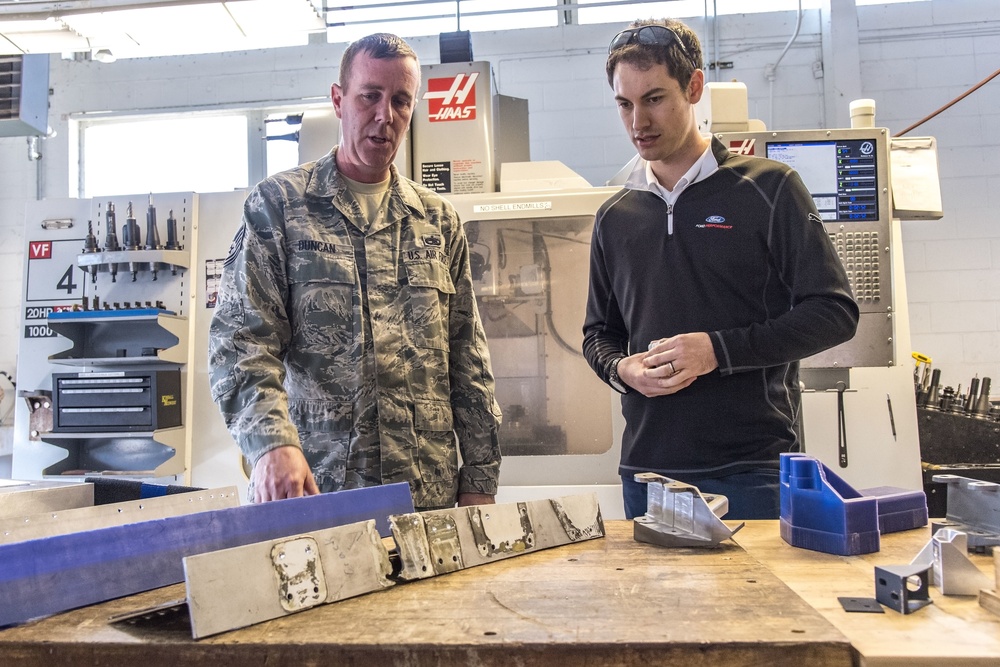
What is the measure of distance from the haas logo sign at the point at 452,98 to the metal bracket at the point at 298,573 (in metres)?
2.03

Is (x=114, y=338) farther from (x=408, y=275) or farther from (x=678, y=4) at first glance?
(x=678, y=4)

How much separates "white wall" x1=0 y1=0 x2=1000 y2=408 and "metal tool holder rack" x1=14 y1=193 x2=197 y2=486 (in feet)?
6.40

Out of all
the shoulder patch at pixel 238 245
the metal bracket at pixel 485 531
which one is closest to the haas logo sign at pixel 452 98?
the shoulder patch at pixel 238 245

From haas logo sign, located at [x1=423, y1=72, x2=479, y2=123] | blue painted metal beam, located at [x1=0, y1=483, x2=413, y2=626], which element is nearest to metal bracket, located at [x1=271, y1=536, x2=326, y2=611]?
blue painted metal beam, located at [x1=0, y1=483, x2=413, y2=626]

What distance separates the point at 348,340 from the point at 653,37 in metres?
0.78

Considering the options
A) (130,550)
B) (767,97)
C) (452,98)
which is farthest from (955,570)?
(767,97)

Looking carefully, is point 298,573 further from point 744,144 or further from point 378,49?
point 744,144

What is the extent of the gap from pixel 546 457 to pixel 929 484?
1.18 meters

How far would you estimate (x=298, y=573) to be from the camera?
747mm

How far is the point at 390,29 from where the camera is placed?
4.61 meters

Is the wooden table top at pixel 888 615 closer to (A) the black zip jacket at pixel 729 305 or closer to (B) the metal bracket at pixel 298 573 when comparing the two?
(A) the black zip jacket at pixel 729 305

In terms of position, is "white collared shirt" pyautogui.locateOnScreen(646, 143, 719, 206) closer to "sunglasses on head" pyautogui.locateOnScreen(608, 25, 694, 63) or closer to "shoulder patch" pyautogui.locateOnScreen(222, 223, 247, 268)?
"sunglasses on head" pyautogui.locateOnScreen(608, 25, 694, 63)

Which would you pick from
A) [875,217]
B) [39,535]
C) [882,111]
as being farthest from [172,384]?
[882,111]

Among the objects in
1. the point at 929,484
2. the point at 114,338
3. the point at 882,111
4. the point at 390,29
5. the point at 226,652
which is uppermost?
the point at 390,29
